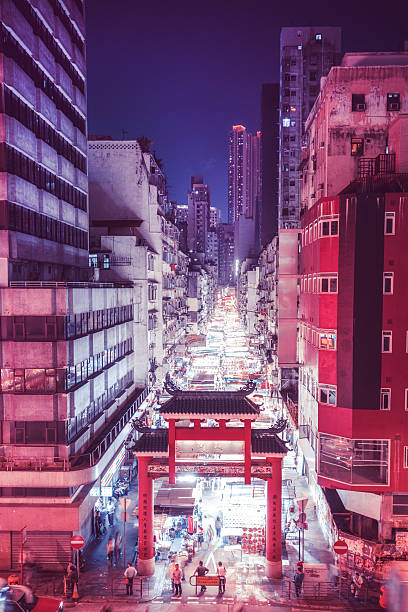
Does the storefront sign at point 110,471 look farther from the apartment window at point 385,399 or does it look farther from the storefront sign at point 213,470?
the apartment window at point 385,399

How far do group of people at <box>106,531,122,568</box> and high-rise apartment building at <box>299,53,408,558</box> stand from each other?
11.5m

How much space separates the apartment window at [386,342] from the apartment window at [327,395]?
333 centimetres

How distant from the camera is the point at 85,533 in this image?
85.0 feet

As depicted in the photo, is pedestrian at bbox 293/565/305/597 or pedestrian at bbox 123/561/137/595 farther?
pedestrian at bbox 293/565/305/597

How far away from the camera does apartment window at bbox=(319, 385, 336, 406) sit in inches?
971

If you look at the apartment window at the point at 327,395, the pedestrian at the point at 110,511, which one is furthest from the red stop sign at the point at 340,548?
the pedestrian at the point at 110,511

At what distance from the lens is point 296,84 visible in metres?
82.8

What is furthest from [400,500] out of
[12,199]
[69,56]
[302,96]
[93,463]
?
[302,96]

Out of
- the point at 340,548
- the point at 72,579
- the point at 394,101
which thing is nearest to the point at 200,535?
the point at 72,579

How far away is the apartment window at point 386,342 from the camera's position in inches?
931

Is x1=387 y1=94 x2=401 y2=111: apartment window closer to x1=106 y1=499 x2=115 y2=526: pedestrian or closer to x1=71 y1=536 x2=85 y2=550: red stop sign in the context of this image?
x1=71 y1=536 x2=85 y2=550: red stop sign

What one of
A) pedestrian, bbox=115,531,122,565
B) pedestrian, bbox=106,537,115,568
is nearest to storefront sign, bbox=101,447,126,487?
pedestrian, bbox=115,531,122,565

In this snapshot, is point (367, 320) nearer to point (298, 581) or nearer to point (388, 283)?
point (388, 283)

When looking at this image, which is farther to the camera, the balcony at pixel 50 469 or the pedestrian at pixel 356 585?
the balcony at pixel 50 469
